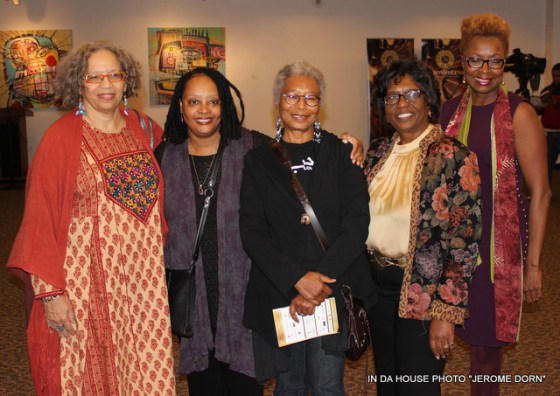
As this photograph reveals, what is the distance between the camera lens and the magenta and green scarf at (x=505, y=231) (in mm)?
2607

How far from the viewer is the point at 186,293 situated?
8.19 ft

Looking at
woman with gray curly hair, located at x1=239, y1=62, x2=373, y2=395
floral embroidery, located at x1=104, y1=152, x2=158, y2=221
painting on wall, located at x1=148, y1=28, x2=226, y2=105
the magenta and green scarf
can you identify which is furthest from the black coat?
painting on wall, located at x1=148, y1=28, x2=226, y2=105

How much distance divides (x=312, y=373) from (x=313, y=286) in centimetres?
40

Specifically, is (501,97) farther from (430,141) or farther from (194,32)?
(194,32)

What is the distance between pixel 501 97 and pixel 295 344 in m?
1.43

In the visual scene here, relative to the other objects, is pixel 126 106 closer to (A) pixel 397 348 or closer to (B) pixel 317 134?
(B) pixel 317 134

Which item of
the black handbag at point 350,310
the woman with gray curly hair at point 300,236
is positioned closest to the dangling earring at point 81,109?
the woman with gray curly hair at point 300,236

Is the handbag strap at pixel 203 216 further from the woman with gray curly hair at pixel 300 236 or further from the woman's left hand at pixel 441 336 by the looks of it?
the woman's left hand at pixel 441 336

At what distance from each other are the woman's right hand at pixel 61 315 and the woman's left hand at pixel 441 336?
1.40 meters

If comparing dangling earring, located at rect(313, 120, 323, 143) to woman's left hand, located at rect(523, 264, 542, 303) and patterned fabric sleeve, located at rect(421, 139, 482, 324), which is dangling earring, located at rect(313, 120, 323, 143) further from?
woman's left hand, located at rect(523, 264, 542, 303)

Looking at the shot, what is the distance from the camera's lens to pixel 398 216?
234cm

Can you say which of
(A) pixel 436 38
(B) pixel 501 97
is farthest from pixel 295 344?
(A) pixel 436 38

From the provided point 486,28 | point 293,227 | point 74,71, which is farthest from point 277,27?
point 293,227

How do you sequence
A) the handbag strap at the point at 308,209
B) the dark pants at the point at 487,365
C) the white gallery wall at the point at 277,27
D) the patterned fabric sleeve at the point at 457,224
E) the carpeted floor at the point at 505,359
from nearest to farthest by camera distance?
the patterned fabric sleeve at the point at 457,224 → the handbag strap at the point at 308,209 → the dark pants at the point at 487,365 → the carpeted floor at the point at 505,359 → the white gallery wall at the point at 277,27
